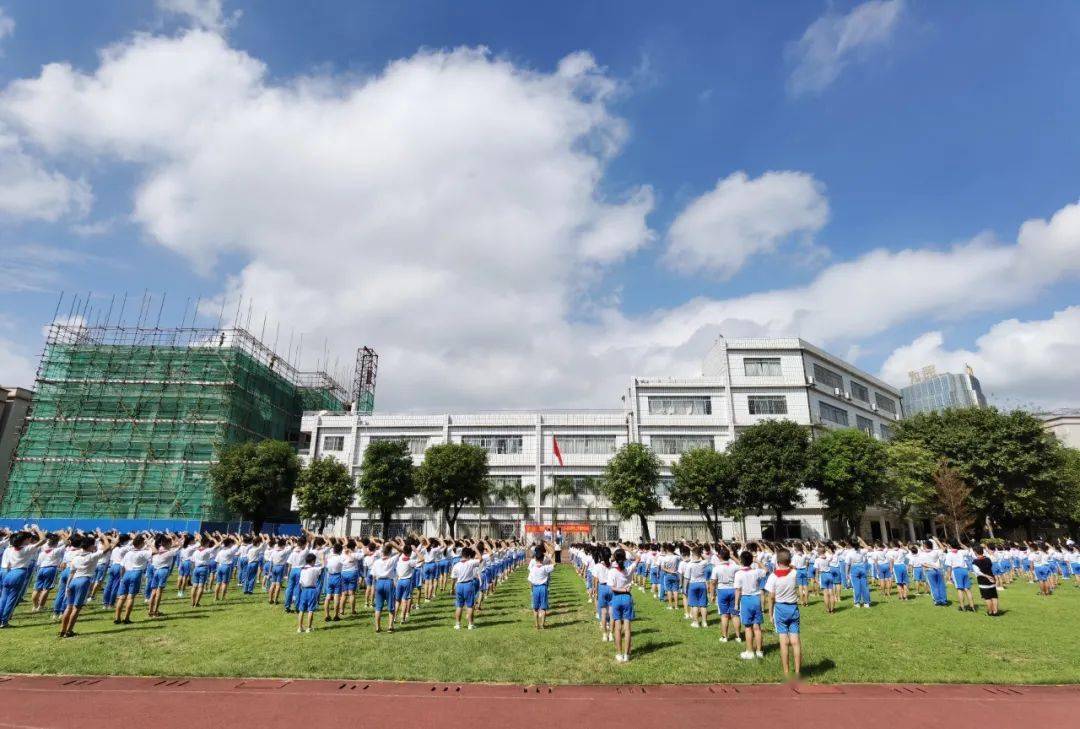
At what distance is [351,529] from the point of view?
4806cm

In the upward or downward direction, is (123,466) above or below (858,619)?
above

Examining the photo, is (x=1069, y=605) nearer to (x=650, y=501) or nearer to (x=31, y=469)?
(x=650, y=501)

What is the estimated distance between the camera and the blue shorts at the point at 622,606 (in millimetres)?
9133

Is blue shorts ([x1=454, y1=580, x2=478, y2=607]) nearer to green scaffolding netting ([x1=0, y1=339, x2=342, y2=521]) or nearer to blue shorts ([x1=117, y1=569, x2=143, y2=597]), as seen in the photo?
blue shorts ([x1=117, y1=569, x2=143, y2=597])

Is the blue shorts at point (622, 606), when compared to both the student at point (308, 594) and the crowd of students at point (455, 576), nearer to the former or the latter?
the crowd of students at point (455, 576)

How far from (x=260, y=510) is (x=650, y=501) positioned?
27.2 metres

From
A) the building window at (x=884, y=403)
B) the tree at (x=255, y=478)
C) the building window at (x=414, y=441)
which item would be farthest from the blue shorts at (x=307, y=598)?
the building window at (x=884, y=403)

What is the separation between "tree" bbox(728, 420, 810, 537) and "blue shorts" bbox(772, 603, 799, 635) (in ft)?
97.1

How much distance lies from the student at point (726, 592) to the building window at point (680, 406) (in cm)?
3628

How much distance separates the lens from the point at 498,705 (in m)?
6.99

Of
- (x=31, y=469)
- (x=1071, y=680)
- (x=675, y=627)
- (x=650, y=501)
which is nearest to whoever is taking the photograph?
(x=1071, y=680)

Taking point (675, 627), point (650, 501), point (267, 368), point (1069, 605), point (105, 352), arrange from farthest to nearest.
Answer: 1. point (267, 368)
2. point (105, 352)
3. point (650, 501)
4. point (1069, 605)
5. point (675, 627)

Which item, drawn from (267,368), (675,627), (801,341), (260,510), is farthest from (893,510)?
(267,368)

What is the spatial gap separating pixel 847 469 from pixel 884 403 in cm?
2597
